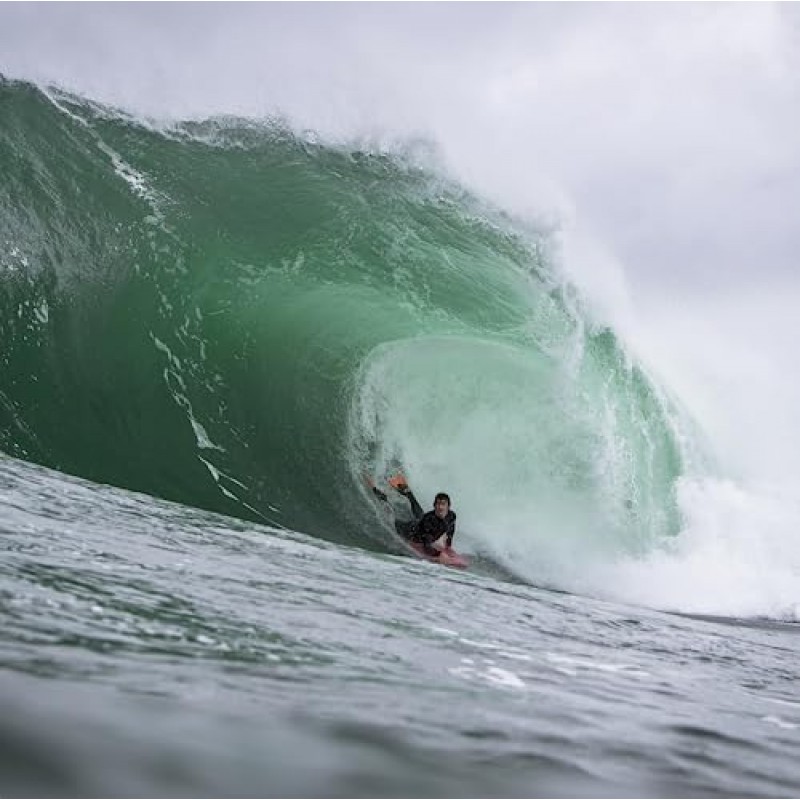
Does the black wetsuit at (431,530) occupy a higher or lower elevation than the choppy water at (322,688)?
higher

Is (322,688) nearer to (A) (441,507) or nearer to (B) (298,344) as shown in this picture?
(A) (441,507)

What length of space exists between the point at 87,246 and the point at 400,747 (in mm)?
10840

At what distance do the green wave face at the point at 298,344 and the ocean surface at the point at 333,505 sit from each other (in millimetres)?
40

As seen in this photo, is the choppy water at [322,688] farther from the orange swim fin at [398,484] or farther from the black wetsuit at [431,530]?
the orange swim fin at [398,484]

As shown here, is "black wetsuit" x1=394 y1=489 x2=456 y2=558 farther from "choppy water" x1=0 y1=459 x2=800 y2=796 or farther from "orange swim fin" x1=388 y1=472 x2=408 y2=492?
"choppy water" x1=0 y1=459 x2=800 y2=796

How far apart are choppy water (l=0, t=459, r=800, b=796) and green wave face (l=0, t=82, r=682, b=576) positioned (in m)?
4.42

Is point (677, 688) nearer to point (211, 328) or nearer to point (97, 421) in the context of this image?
point (97, 421)

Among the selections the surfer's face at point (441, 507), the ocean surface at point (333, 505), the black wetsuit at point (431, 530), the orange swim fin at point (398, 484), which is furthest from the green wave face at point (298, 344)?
the surfer's face at point (441, 507)

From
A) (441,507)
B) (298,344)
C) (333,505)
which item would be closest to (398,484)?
(333,505)

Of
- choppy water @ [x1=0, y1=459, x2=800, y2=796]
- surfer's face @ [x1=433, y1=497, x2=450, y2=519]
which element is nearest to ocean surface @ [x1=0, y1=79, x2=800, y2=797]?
choppy water @ [x1=0, y1=459, x2=800, y2=796]

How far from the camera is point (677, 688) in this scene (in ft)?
14.8

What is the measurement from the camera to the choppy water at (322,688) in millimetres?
2111

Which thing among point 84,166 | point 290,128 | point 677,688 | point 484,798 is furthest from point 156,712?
point 290,128

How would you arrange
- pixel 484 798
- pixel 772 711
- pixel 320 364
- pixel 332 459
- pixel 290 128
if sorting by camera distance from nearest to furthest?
pixel 484 798
pixel 772 711
pixel 332 459
pixel 320 364
pixel 290 128
